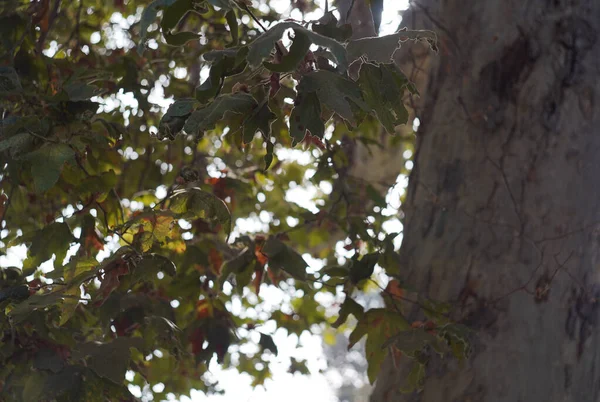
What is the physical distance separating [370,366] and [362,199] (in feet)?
4.49

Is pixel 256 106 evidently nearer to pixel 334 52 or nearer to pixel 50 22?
pixel 334 52

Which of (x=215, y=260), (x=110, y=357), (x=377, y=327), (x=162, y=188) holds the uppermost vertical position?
(x=162, y=188)

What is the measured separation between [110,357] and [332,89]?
0.87 m

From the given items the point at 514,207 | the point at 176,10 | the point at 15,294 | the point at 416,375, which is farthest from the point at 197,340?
the point at 176,10

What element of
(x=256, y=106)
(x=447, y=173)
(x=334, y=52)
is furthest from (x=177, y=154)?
(x=334, y=52)

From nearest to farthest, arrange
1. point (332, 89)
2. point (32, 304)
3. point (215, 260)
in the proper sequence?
1. point (332, 89)
2. point (32, 304)
3. point (215, 260)

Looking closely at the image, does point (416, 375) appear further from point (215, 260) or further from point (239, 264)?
point (215, 260)

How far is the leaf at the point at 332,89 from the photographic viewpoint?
1325 mm

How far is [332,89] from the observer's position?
1.33 metres

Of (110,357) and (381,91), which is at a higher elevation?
(381,91)

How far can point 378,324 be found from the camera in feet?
7.45

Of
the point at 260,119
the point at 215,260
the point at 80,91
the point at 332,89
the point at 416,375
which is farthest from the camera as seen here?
the point at 215,260

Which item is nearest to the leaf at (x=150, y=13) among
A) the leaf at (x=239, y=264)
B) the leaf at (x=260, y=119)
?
the leaf at (x=260, y=119)

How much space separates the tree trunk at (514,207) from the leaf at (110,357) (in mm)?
1002
